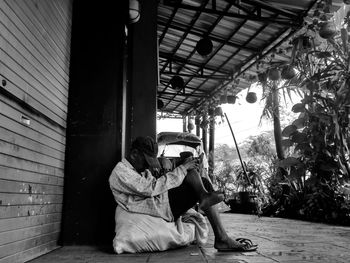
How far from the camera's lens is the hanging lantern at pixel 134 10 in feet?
13.0

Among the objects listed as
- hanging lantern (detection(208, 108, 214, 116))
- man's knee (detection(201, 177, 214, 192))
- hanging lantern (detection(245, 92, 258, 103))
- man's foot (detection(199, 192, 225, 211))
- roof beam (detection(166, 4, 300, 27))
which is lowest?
man's foot (detection(199, 192, 225, 211))

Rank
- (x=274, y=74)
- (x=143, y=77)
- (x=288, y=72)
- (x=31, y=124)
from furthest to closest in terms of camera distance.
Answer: (x=274, y=74), (x=288, y=72), (x=143, y=77), (x=31, y=124)

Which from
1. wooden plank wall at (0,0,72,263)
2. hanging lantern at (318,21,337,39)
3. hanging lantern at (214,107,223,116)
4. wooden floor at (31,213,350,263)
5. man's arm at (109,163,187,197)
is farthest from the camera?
hanging lantern at (214,107,223,116)

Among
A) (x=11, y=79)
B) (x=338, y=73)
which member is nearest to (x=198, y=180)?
(x=11, y=79)

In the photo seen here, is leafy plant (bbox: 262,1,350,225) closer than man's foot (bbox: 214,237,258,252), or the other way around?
man's foot (bbox: 214,237,258,252)

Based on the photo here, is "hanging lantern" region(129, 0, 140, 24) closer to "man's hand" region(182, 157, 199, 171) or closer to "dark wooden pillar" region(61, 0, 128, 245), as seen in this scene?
"dark wooden pillar" region(61, 0, 128, 245)

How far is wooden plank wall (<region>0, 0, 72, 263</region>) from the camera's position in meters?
2.12

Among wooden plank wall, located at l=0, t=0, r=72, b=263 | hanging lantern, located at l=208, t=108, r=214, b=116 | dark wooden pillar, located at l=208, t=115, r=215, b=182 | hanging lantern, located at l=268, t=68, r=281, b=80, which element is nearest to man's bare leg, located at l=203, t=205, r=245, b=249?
wooden plank wall, located at l=0, t=0, r=72, b=263

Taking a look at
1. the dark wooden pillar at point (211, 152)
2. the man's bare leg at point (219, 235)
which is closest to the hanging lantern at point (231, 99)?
A: the dark wooden pillar at point (211, 152)

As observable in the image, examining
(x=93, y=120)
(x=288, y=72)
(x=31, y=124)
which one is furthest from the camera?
(x=288, y=72)

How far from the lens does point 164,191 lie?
124 inches

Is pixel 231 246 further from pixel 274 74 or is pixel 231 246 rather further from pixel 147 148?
pixel 274 74

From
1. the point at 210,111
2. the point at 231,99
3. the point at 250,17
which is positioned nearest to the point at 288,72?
the point at 250,17

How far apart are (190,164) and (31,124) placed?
4.51 feet
